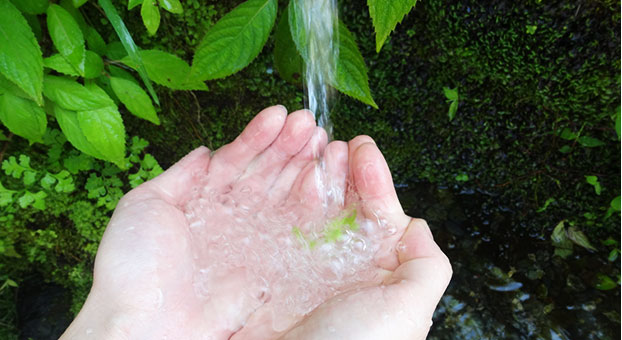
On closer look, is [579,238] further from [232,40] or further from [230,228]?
[232,40]

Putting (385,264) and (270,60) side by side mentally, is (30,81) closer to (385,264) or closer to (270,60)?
Answer: (270,60)

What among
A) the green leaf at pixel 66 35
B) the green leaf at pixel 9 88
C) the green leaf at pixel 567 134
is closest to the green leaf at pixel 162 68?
the green leaf at pixel 66 35

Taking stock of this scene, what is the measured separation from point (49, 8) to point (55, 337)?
188 cm

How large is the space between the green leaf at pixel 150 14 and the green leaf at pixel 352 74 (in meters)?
0.54

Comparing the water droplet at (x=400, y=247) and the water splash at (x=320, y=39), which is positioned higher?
the water splash at (x=320, y=39)

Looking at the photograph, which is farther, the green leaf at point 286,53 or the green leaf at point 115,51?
the green leaf at point 115,51

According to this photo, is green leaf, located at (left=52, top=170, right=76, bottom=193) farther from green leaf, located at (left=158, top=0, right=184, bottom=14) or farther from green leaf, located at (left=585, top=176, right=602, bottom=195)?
green leaf, located at (left=585, top=176, right=602, bottom=195)

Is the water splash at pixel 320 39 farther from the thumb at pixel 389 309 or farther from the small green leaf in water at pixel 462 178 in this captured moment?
the small green leaf in water at pixel 462 178

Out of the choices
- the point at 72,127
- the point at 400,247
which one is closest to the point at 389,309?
the point at 400,247

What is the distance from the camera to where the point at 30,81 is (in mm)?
1111

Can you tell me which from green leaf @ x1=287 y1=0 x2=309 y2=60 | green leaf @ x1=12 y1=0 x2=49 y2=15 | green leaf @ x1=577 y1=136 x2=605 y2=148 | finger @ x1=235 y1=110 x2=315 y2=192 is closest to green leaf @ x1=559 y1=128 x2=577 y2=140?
green leaf @ x1=577 y1=136 x2=605 y2=148

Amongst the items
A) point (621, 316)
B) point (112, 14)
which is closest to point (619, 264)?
point (621, 316)

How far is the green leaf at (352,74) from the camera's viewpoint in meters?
1.23

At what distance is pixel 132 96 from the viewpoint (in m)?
1.42
